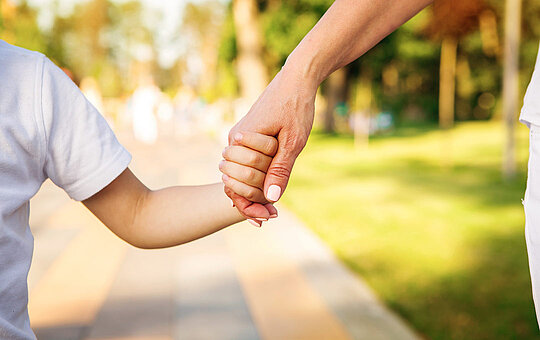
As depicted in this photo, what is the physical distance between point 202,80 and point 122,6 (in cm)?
1612

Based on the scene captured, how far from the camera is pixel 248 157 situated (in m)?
1.38

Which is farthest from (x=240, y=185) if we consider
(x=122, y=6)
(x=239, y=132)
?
(x=122, y=6)

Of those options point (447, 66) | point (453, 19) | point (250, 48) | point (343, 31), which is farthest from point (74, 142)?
point (250, 48)

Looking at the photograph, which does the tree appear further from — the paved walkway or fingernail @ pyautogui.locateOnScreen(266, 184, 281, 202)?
fingernail @ pyautogui.locateOnScreen(266, 184, 281, 202)

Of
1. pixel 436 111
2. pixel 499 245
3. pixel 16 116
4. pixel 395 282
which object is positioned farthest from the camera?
pixel 436 111

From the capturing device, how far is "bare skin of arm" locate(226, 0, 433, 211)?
4.57 ft

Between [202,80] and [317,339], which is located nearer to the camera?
[317,339]

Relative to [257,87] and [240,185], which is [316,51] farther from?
[257,87]

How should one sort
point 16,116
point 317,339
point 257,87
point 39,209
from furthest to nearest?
1. point 257,87
2. point 39,209
3. point 317,339
4. point 16,116

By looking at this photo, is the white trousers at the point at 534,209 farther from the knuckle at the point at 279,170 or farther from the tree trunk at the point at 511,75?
the tree trunk at the point at 511,75

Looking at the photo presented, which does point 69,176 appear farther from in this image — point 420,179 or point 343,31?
point 420,179

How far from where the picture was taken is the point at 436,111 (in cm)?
3803

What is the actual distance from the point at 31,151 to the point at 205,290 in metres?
3.20

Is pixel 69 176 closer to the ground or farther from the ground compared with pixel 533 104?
closer to the ground
